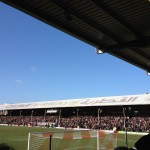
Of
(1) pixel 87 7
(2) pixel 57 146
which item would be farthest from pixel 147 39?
(2) pixel 57 146

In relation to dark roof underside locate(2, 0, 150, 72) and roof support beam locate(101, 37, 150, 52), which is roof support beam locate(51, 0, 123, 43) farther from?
roof support beam locate(101, 37, 150, 52)

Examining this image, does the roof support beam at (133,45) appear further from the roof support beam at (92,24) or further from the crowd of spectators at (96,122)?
the crowd of spectators at (96,122)

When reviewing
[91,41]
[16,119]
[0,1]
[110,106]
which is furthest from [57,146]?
[16,119]

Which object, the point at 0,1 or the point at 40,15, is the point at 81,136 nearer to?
the point at 40,15

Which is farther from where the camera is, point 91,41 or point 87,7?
point 91,41

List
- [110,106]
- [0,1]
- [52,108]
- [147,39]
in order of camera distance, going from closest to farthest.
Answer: [0,1]
[147,39]
[110,106]
[52,108]

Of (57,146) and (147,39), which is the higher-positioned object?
(147,39)

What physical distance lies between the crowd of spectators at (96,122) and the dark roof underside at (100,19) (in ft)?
98.7

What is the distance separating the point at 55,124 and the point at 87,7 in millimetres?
59461

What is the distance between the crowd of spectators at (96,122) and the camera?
165 feet

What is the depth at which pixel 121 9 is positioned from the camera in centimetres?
895

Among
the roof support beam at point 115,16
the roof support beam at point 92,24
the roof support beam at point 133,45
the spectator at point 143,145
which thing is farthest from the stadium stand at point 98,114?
the spectator at point 143,145

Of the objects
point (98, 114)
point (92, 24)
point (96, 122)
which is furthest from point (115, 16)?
point (98, 114)

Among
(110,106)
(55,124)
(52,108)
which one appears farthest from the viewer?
(52,108)
